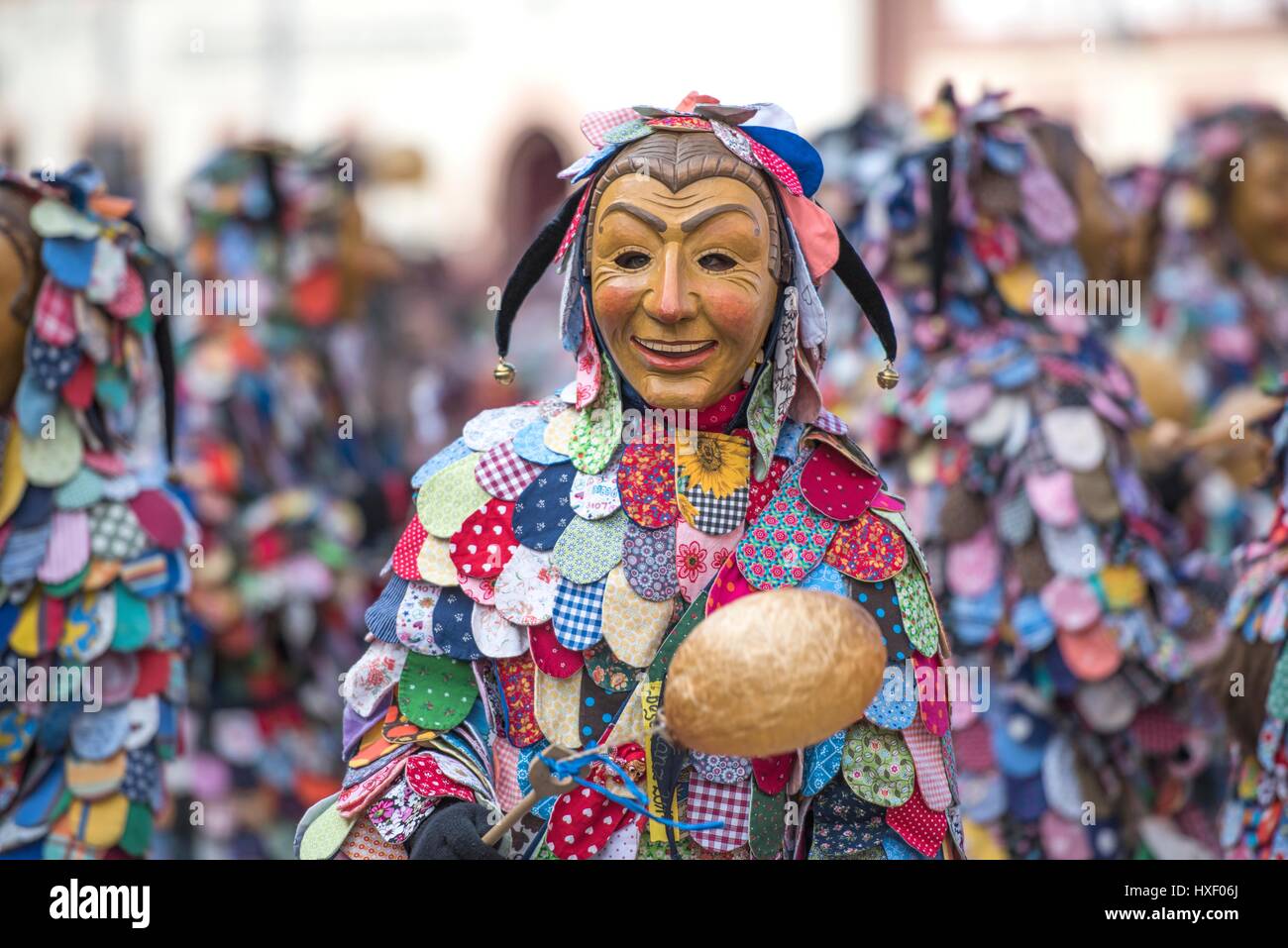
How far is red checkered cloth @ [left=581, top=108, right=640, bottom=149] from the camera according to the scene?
3.12 meters

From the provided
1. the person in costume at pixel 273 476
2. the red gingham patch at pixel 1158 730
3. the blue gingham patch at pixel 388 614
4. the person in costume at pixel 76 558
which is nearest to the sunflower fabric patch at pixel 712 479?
the blue gingham patch at pixel 388 614

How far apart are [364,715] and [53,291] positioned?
168 cm

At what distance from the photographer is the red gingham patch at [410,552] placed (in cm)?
302

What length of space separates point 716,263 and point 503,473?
518mm

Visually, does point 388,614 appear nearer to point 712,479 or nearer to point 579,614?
point 579,614

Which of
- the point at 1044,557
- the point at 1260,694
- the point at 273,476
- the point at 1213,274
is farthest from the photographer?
the point at 1213,274

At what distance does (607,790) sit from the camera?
2.84 meters

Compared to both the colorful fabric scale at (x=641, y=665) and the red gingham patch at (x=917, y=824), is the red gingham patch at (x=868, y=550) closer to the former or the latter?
the colorful fabric scale at (x=641, y=665)

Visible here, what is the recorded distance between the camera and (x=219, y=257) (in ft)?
21.4

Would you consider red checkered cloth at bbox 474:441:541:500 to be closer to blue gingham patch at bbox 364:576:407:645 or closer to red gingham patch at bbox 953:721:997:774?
blue gingham patch at bbox 364:576:407:645

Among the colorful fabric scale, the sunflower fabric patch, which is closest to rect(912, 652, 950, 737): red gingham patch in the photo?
the colorful fabric scale

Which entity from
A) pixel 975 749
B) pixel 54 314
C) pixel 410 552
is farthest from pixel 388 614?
pixel 975 749

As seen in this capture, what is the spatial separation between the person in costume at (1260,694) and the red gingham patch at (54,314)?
2.83 meters
